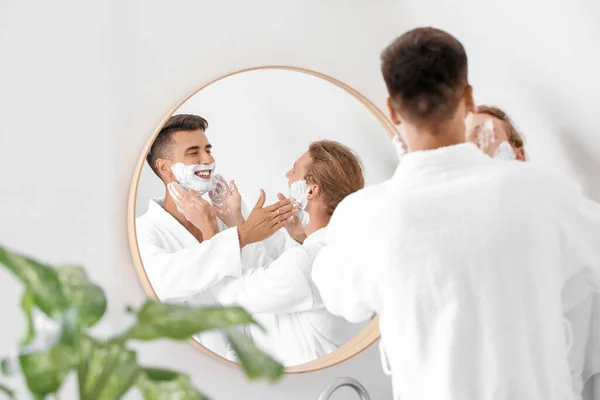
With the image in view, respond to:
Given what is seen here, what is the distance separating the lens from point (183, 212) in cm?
145

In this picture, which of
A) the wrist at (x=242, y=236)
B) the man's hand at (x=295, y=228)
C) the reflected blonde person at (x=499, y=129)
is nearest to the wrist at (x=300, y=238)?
the man's hand at (x=295, y=228)

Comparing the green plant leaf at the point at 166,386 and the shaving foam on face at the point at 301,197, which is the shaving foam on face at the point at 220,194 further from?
the green plant leaf at the point at 166,386

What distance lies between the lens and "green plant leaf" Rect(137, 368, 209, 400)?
1.71 ft

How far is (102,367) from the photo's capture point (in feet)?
1.71

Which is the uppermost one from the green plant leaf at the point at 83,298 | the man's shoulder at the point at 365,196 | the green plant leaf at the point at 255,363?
the green plant leaf at the point at 83,298

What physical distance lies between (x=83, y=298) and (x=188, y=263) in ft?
3.01

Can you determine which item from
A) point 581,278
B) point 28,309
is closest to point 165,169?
point 581,278

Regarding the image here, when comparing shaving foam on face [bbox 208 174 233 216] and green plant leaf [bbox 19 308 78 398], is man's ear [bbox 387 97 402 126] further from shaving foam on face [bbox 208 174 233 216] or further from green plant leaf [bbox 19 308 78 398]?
green plant leaf [bbox 19 308 78 398]

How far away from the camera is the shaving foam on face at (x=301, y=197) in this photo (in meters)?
1.57

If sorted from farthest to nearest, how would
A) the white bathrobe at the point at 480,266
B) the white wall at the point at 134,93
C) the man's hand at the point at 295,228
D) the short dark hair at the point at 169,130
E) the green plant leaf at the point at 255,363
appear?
the man's hand at the point at 295,228, the short dark hair at the point at 169,130, the white wall at the point at 134,93, the white bathrobe at the point at 480,266, the green plant leaf at the point at 255,363

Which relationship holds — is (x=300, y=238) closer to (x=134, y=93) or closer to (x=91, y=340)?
(x=134, y=93)

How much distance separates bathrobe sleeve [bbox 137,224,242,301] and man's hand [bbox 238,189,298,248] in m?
0.03

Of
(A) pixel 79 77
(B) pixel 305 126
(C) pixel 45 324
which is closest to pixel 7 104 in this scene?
(A) pixel 79 77

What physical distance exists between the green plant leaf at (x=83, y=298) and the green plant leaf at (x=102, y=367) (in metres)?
0.02
